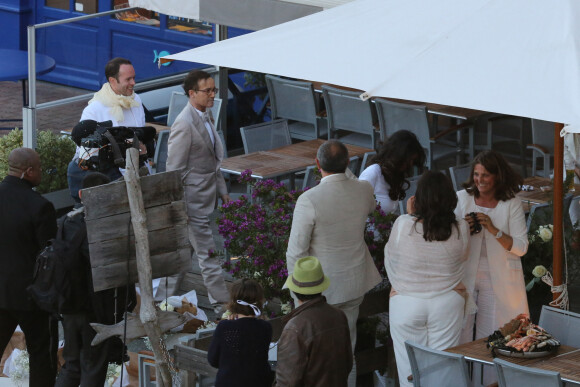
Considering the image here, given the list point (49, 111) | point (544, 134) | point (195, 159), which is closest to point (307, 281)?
point (195, 159)

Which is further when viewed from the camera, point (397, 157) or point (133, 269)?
point (397, 157)

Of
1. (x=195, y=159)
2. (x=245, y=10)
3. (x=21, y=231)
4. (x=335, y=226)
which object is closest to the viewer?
(x=335, y=226)

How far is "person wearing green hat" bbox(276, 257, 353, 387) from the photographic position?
533 centimetres

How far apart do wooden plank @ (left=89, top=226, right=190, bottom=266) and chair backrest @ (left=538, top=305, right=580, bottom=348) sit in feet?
7.09

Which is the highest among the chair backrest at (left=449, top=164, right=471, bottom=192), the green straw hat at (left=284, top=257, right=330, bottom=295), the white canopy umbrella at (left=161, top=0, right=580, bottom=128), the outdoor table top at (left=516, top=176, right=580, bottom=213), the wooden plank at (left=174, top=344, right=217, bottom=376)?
the white canopy umbrella at (left=161, top=0, right=580, bottom=128)

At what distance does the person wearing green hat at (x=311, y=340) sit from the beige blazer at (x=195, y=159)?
2.46 meters

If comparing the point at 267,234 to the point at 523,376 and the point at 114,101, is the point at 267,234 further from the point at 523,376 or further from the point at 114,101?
the point at 523,376

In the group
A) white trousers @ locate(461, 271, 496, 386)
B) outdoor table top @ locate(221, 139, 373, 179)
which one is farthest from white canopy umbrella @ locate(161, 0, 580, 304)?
outdoor table top @ locate(221, 139, 373, 179)

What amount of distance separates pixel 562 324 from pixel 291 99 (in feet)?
18.3

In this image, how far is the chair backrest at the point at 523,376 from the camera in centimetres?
536

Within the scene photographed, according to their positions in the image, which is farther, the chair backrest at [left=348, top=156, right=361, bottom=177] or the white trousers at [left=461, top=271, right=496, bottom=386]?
the chair backrest at [left=348, top=156, right=361, bottom=177]

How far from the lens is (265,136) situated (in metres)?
10.6

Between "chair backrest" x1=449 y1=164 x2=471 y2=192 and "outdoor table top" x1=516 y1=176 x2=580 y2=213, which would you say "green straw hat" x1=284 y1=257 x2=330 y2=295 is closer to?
"outdoor table top" x1=516 y1=176 x2=580 y2=213

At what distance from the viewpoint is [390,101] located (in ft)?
34.8
